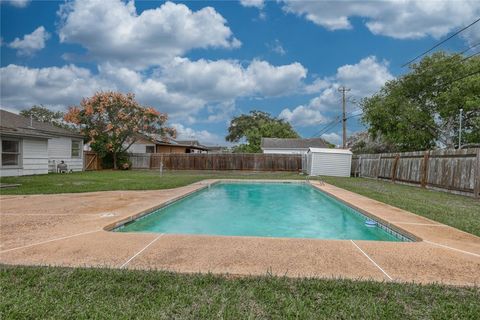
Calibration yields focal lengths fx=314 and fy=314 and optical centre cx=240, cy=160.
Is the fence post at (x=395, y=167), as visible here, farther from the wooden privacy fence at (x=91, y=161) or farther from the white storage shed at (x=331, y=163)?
the wooden privacy fence at (x=91, y=161)

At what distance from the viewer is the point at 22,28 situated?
12875mm

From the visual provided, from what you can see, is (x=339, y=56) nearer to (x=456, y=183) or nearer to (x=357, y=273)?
(x=456, y=183)

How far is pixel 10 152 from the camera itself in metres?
14.3

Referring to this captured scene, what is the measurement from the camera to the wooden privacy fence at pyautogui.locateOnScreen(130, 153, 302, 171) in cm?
2534

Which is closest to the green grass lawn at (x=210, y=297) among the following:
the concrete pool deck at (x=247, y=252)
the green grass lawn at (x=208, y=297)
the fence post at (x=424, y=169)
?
the green grass lawn at (x=208, y=297)

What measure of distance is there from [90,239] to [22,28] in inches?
511

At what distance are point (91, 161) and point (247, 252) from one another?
2278 cm

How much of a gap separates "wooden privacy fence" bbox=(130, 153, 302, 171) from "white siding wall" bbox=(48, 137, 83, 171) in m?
5.87

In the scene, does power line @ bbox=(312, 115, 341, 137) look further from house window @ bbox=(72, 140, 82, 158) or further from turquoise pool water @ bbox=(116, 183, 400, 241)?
house window @ bbox=(72, 140, 82, 158)

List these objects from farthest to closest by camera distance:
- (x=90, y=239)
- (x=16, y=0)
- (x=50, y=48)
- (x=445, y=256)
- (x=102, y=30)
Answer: (x=50, y=48) < (x=102, y=30) < (x=16, y=0) < (x=90, y=239) < (x=445, y=256)

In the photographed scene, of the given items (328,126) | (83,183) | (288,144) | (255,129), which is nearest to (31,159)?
(83,183)

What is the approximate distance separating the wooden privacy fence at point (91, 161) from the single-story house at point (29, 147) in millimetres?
2220

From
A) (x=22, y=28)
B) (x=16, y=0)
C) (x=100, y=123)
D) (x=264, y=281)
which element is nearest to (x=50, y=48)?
(x=22, y=28)

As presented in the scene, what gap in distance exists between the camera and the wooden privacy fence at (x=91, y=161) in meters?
22.8
